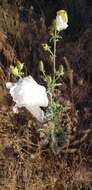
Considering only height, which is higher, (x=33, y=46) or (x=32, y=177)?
(x=33, y=46)

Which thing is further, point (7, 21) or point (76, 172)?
point (7, 21)

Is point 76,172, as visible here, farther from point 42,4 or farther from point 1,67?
point 42,4

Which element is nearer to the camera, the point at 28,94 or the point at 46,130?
the point at 28,94

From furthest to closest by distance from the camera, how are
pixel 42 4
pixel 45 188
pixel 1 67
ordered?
pixel 42 4 < pixel 1 67 < pixel 45 188

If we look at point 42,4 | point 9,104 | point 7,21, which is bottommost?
point 9,104

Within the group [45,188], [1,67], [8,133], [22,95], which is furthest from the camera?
[1,67]

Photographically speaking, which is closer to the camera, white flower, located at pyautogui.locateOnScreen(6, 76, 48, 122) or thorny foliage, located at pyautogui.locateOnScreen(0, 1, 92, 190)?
white flower, located at pyautogui.locateOnScreen(6, 76, 48, 122)

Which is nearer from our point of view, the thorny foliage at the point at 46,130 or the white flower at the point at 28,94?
the white flower at the point at 28,94

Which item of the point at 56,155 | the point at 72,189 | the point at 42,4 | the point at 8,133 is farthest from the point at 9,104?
the point at 42,4

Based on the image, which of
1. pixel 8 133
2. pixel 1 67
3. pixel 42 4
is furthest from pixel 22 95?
pixel 42 4
